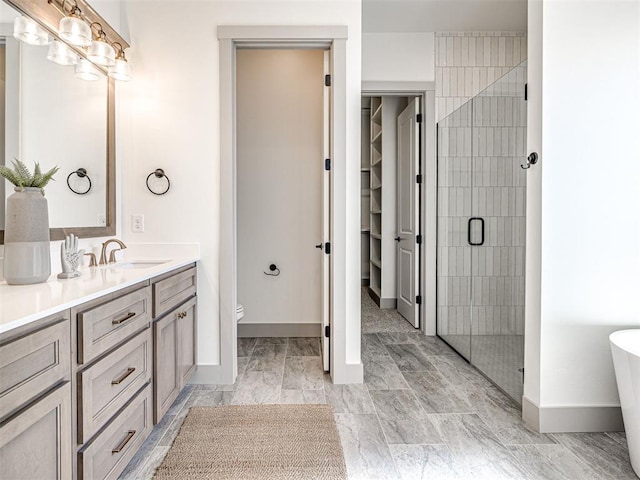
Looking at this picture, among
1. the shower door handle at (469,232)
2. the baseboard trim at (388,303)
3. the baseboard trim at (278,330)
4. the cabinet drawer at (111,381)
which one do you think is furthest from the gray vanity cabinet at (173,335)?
the baseboard trim at (388,303)

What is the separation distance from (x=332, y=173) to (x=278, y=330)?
1.69 meters

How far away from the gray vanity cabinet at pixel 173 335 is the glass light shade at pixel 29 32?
1.18 m

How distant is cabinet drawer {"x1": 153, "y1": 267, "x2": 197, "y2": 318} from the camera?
5.93ft

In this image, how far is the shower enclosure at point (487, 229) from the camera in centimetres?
223

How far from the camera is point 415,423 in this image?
79.0 inches

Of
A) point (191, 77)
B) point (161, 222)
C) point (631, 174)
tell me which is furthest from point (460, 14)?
point (161, 222)

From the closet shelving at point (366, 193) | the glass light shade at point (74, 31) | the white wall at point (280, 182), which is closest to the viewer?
the glass light shade at point (74, 31)

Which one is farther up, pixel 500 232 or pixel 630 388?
pixel 500 232

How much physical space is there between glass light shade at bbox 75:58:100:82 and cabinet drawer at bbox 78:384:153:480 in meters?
1.67

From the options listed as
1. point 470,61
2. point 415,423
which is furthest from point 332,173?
point 470,61

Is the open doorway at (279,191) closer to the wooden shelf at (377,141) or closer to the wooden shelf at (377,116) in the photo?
the wooden shelf at (377,116)

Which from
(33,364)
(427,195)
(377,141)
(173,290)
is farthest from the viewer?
(377,141)

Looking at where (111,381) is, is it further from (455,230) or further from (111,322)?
(455,230)

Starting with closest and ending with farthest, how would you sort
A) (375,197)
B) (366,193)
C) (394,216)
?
(394,216), (375,197), (366,193)
